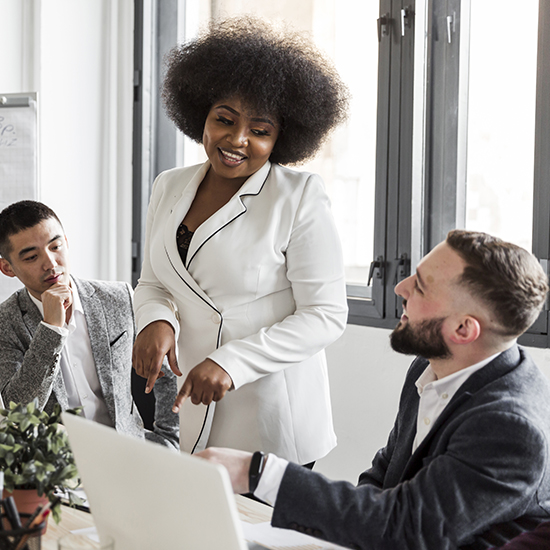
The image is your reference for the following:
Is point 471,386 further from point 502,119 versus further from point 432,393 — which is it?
point 502,119

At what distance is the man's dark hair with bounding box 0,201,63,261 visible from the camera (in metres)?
1.97

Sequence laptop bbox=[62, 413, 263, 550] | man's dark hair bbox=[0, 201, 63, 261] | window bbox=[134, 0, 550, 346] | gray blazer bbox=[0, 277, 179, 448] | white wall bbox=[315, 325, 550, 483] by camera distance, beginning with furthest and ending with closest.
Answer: white wall bbox=[315, 325, 550, 483], window bbox=[134, 0, 550, 346], man's dark hair bbox=[0, 201, 63, 261], gray blazer bbox=[0, 277, 179, 448], laptop bbox=[62, 413, 263, 550]

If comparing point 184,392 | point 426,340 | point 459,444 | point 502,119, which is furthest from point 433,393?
point 502,119

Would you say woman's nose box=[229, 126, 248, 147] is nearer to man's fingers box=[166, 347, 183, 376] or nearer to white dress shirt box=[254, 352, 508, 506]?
man's fingers box=[166, 347, 183, 376]

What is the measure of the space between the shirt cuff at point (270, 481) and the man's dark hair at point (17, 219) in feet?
4.08

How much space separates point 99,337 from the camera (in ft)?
6.41

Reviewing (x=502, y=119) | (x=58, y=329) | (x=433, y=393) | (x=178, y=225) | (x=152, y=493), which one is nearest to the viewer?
(x=152, y=493)

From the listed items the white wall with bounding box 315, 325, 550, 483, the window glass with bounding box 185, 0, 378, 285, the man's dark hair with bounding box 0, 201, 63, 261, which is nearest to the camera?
the man's dark hair with bounding box 0, 201, 63, 261

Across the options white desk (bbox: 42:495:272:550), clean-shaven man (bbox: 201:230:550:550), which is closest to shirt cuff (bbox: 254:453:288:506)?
clean-shaven man (bbox: 201:230:550:550)

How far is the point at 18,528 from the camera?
0.83 metres

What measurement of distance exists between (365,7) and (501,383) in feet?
6.44

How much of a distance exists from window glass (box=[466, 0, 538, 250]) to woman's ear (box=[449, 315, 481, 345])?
1.20 meters

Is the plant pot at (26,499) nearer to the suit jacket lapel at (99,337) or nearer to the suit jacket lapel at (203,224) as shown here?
the suit jacket lapel at (203,224)

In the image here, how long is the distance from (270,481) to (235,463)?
2.4 inches
